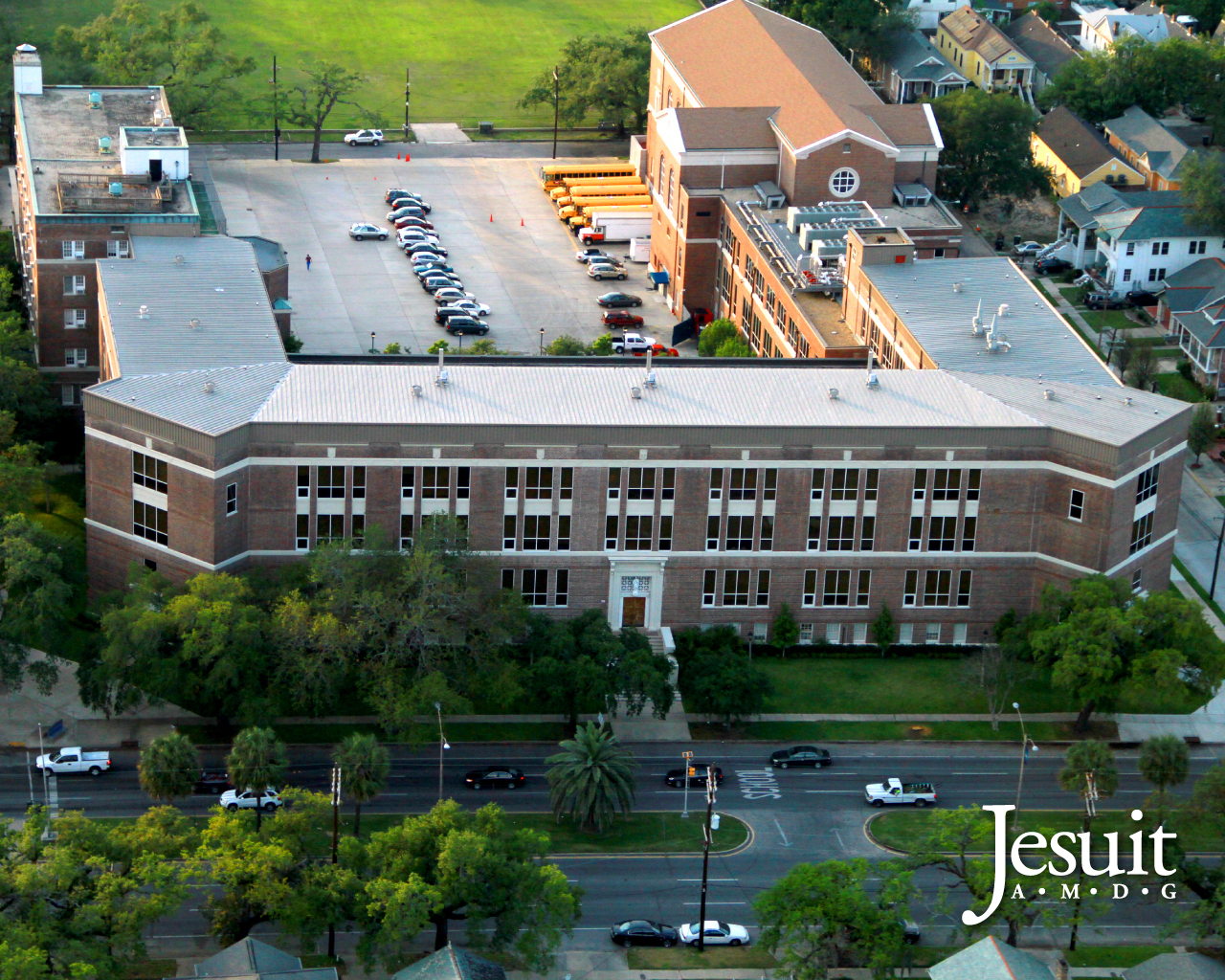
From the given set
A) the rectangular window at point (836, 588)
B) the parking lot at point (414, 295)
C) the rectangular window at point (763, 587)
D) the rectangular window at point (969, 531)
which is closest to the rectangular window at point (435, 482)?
the rectangular window at point (763, 587)

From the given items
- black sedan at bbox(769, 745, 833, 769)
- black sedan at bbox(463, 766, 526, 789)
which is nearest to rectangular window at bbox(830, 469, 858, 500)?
black sedan at bbox(769, 745, 833, 769)

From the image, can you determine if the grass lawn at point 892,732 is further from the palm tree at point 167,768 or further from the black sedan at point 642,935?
the palm tree at point 167,768

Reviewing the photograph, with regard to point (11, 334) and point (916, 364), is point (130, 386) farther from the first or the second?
point (916, 364)

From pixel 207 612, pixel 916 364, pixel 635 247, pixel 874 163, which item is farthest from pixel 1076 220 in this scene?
pixel 207 612

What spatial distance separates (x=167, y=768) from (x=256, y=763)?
16.4ft

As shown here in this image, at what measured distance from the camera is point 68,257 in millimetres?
153125

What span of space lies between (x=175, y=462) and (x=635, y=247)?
3158 inches

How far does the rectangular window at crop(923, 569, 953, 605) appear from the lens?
13375 centimetres

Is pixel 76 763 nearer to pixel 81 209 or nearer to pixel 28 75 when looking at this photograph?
pixel 81 209

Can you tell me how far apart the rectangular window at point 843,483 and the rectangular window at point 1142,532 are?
A: 17.7 metres

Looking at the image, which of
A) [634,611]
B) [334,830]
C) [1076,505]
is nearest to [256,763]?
[334,830]

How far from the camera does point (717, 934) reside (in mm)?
107375

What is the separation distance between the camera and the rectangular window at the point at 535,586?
130 m

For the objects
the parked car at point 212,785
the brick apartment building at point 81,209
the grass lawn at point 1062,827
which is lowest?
the grass lawn at point 1062,827
